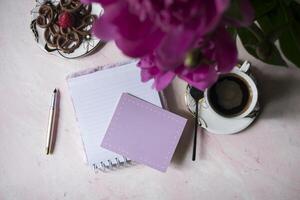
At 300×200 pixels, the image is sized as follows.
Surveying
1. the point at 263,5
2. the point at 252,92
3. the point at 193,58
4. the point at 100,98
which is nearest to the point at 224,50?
the point at 193,58

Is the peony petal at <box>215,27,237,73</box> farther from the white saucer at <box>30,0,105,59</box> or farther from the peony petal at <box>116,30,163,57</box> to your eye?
the white saucer at <box>30,0,105,59</box>

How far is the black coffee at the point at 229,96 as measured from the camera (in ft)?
1.90

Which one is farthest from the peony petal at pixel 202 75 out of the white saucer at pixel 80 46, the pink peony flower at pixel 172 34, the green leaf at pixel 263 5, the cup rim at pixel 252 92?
the white saucer at pixel 80 46

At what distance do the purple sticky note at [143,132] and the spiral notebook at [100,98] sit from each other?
A: 16 millimetres

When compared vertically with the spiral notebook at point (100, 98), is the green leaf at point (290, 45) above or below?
above

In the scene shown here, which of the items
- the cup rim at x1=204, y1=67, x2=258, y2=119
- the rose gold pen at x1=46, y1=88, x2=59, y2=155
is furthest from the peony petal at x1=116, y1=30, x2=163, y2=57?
the rose gold pen at x1=46, y1=88, x2=59, y2=155

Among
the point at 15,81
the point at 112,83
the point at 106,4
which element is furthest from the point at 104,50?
the point at 106,4

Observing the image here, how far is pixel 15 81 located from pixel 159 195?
35 centimetres

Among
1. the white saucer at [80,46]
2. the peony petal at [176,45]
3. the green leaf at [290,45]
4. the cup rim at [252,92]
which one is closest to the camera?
the peony petal at [176,45]

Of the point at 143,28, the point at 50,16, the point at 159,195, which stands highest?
the point at 143,28

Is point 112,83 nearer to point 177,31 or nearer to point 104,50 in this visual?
point 104,50

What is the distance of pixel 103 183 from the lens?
66 cm

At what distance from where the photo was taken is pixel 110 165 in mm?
646

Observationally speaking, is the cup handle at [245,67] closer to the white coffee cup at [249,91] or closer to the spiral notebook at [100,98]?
the white coffee cup at [249,91]
